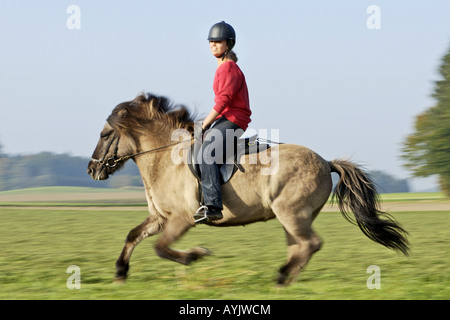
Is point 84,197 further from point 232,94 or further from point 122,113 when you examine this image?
point 232,94

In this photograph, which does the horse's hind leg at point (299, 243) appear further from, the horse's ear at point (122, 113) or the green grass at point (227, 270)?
the horse's ear at point (122, 113)

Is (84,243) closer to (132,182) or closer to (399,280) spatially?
(399,280)

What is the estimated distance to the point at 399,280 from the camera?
718 cm

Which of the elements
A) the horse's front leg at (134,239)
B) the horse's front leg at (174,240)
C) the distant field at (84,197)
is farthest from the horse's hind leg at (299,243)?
the distant field at (84,197)

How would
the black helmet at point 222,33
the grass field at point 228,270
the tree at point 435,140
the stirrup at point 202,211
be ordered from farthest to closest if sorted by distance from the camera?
1. the tree at point 435,140
2. the black helmet at point 222,33
3. the stirrup at point 202,211
4. the grass field at point 228,270

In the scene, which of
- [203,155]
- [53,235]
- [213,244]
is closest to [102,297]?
[203,155]

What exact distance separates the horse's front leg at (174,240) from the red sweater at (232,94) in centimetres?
132

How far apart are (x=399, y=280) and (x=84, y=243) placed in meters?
7.34

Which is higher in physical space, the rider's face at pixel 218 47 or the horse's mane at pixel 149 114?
the rider's face at pixel 218 47

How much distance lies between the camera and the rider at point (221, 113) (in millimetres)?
6637

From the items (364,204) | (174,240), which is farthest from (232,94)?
(364,204)

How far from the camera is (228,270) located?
806 centimetres

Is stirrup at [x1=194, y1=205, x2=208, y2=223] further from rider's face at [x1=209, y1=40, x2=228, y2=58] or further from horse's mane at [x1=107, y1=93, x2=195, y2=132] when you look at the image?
rider's face at [x1=209, y1=40, x2=228, y2=58]

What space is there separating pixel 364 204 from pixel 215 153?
77.7 inches
